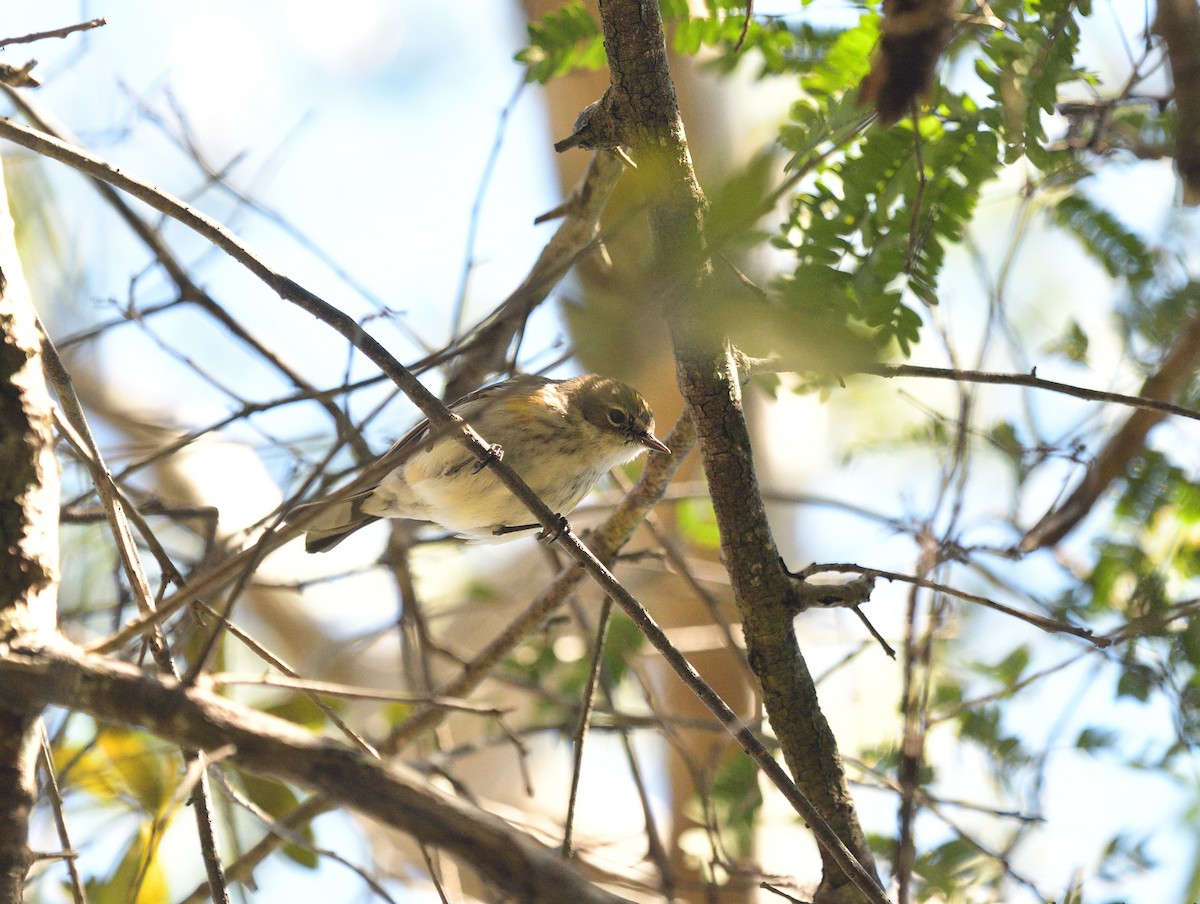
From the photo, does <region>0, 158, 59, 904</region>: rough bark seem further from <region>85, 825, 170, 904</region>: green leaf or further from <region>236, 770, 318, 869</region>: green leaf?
<region>236, 770, 318, 869</region>: green leaf

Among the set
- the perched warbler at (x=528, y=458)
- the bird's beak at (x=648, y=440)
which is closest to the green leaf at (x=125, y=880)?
the perched warbler at (x=528, y=458)

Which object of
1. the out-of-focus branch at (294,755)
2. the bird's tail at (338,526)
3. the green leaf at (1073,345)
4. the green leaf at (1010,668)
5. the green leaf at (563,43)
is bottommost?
the out-of-focus branch at (294,755)

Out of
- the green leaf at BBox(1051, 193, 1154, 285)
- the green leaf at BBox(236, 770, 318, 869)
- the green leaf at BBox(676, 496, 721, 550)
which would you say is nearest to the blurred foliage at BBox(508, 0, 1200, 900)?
the green leaf at BBox(1051, 193, 1154, 285)

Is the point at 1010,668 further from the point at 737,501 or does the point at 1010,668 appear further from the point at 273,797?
the point at 273,797

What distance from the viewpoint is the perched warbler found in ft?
14.0

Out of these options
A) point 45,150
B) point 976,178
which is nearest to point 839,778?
point 976,178

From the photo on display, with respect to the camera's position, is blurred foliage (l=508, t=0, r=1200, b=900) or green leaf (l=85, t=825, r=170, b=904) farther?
green leaf (l=85, t=825, r=170, b=904)

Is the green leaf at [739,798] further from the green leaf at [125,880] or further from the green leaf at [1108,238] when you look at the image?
the green leaf at [1108,238]

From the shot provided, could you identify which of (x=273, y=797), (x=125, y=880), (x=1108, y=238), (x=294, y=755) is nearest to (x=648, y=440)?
(x=1108, y=238)

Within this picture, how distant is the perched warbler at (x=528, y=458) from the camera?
4262 mm

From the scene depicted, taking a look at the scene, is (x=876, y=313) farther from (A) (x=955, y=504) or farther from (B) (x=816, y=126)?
(A) (x=955, y=504)

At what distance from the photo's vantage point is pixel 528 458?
427cm

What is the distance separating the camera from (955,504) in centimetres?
327

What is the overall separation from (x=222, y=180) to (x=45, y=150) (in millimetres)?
2095
